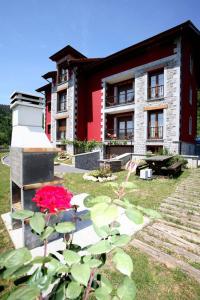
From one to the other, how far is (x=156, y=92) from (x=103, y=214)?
17.4 metres

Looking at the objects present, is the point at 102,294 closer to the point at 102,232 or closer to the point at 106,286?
the point at 106,286

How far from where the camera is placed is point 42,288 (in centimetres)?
110

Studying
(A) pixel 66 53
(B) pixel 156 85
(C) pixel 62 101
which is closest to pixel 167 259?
(B) pixel 156 85

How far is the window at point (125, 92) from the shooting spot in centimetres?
1964

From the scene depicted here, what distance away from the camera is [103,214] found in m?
1.01

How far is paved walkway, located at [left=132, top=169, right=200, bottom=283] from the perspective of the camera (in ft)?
11.9

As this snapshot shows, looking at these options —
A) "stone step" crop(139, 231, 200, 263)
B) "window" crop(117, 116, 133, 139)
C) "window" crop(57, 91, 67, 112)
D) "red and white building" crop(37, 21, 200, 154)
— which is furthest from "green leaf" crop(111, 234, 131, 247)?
"window" crop(57, 91, 67, 112)

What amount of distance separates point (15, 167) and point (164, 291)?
3.96 m

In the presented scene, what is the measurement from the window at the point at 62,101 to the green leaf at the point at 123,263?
22951 millimetres

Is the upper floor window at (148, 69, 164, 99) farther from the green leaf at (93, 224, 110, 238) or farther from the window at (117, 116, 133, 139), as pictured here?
the green leaf at (93, 224, 110, 238)

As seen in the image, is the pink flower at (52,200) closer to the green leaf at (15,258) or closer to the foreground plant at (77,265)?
the foreground plant at (77,265)

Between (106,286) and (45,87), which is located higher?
(45,87)

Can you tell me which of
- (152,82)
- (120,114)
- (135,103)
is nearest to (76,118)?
(120,114)

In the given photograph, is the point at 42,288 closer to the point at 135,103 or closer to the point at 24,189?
the point at 24,189
